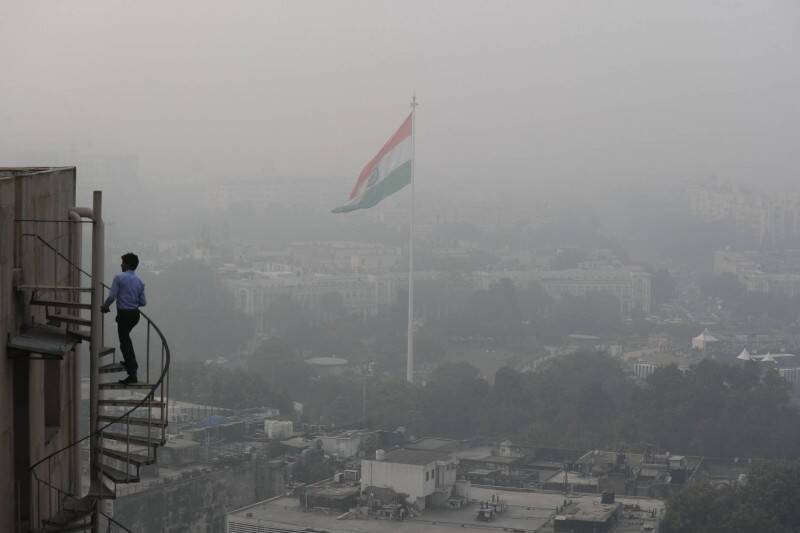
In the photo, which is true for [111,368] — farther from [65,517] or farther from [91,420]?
[65,517]

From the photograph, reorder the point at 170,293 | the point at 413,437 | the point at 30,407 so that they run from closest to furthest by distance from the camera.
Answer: the point at 30,407
the point at 413,437
the point at 170,293

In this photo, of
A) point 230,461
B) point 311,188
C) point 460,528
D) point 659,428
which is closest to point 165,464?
point 230,461

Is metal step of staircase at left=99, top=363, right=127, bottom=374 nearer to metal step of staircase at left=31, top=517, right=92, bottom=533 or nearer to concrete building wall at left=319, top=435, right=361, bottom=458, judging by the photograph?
metal step of staircase at left=31, top=517, right=92, bottom=533

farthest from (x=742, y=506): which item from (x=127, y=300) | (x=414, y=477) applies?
(x=127, y=300)

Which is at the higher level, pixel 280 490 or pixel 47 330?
pixel 47 330

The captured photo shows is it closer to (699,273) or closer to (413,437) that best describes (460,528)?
(413,437)

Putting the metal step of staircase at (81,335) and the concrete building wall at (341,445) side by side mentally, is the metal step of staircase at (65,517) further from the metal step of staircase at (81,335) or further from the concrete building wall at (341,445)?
the concrete building wall at (341,445)

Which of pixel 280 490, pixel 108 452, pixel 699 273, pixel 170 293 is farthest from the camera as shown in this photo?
pixel 699 273
